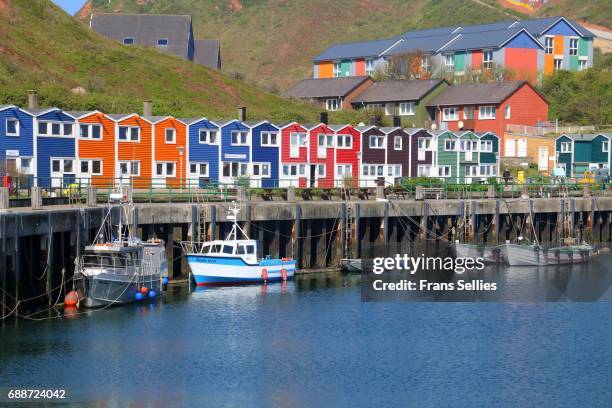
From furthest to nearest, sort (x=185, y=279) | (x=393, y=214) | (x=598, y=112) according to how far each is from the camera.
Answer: (x=598, y=112) < (x=393, y=214) < (x=185, y=279)

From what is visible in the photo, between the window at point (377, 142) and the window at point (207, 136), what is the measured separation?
16830mm

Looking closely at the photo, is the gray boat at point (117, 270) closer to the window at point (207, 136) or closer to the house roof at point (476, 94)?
the window at point (207, 136)

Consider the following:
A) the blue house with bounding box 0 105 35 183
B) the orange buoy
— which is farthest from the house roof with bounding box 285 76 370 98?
the orange buoy

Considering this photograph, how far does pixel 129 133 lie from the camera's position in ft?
271

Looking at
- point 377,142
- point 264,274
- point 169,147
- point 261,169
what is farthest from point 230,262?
point 377,142

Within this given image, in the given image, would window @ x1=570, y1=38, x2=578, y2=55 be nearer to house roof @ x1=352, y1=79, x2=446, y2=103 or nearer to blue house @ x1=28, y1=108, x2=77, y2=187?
house roof @ x1=352, y1=79, x2=446, y2=103

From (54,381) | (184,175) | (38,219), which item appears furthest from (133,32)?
(54,381)

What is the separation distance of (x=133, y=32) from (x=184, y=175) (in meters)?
79.2

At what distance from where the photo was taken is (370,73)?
522 feet

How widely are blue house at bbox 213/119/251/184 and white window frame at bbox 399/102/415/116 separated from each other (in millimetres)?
43317

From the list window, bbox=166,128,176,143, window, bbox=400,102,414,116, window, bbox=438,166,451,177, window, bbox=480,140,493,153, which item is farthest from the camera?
window, bbox=400,102,414,116

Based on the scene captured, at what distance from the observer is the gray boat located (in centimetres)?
5381

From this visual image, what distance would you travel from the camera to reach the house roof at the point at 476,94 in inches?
4865

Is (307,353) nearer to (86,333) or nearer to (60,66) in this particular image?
(86,333)
